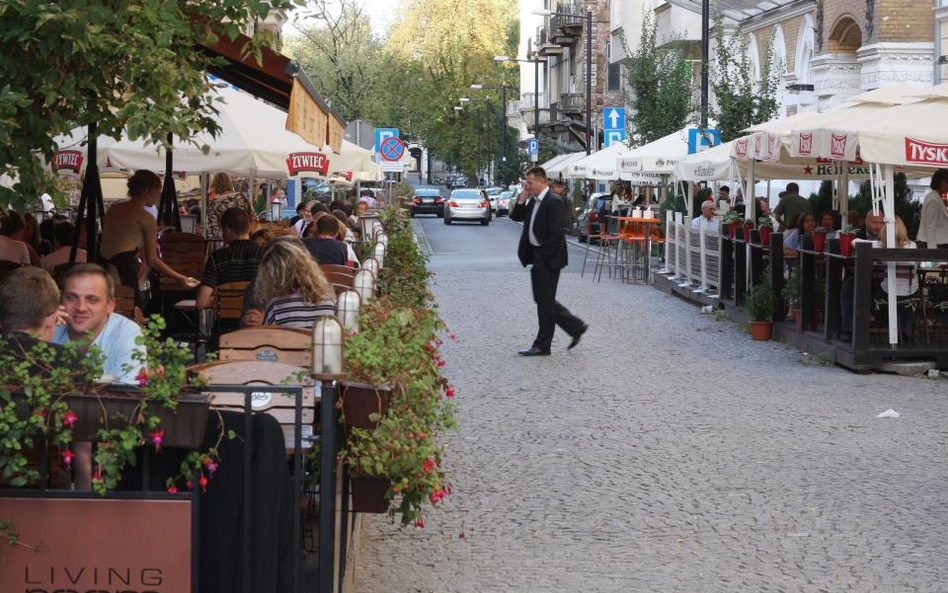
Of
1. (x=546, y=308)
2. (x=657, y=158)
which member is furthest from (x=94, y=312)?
(x=657, y=158)

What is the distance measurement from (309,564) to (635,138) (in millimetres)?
33898

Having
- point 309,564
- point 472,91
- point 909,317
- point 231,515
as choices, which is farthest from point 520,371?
point 472,91

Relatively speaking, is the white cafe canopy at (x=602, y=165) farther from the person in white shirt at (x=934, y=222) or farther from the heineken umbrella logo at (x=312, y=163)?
the person in white shirt at (x=934, y=222)

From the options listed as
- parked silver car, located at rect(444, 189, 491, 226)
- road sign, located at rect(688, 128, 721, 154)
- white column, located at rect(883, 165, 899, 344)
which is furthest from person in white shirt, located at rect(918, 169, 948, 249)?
parked silver car, located at rect(444, 189, 491, 226)

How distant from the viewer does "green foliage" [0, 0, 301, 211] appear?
235 inches

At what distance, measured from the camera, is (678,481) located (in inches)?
337

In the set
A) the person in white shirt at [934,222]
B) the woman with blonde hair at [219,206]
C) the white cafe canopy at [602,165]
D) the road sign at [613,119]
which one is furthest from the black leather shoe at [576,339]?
the road sign at [613,119]

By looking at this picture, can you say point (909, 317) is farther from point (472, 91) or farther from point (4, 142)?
point (472, 91)

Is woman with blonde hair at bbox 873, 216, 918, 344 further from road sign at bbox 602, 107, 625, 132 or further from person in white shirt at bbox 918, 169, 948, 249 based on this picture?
road sign at bbox 602, 107, 625, 132

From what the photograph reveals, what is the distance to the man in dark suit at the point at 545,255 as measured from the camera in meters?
14.9

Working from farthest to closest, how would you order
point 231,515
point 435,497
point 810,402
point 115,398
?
point 810,402, point 435,497, point 231,515, point 115,398

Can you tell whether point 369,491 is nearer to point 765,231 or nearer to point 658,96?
point 765,231

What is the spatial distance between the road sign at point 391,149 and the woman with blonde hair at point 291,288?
22128mm

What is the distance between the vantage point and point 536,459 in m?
9.22
